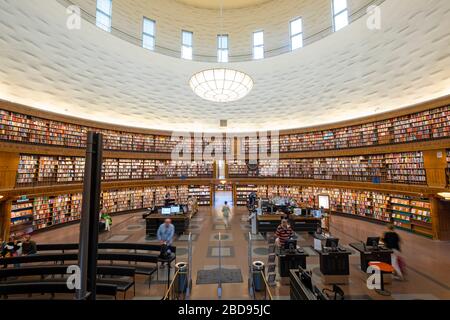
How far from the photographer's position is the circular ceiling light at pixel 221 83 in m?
7.18

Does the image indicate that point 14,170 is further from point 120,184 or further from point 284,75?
point 284,75

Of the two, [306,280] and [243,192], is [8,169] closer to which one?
[306,280]

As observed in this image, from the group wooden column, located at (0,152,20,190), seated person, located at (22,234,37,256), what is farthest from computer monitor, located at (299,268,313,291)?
wooden column, located at (0,152,20,190)

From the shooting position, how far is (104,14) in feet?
30.1

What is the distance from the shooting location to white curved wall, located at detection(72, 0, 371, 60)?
994cm

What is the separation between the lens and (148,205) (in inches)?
567

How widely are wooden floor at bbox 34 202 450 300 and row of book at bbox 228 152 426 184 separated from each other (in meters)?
2.62

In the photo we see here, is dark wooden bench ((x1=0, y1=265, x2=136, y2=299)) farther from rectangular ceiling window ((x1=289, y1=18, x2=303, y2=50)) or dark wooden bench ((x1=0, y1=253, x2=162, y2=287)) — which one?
rectangular ceiling window ((x1=289, y1=18, x2=303, y2=50))

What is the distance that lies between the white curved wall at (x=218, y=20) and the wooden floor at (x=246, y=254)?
10066 millimetres

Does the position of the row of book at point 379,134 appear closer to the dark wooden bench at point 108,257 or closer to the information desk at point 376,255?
the information desk at point 376,255

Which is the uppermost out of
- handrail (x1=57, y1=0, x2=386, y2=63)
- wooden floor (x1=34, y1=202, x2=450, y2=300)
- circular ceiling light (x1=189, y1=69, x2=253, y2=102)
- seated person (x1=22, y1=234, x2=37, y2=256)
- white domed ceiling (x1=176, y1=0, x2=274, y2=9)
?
white domed ceiling (x1=176, y1=0, x2=274, y2=9)

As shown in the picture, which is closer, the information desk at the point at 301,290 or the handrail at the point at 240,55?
the information desk at the point at 301,290

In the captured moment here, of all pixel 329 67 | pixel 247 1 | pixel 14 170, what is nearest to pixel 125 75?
pixel 14 170

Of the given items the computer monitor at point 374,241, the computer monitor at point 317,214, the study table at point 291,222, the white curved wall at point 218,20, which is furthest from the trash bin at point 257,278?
the white curved wall at point 218,20
